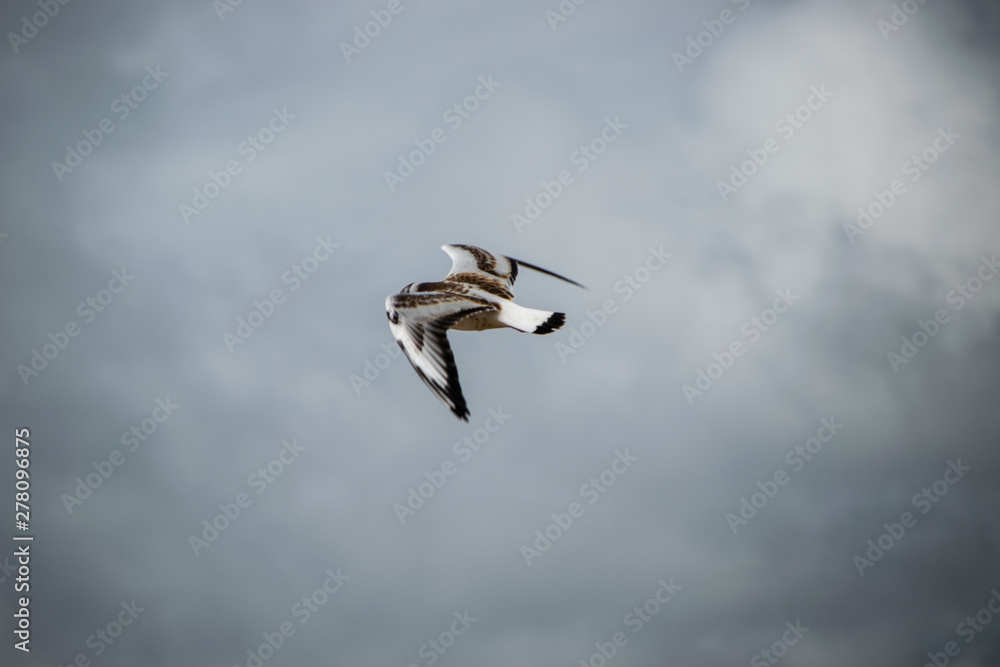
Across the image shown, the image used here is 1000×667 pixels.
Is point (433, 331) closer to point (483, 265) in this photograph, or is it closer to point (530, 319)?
point (530, 319)

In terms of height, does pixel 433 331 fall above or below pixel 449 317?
below

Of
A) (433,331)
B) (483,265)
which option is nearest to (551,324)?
(433,331)

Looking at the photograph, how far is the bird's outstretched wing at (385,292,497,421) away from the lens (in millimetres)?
13742

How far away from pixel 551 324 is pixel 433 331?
2970 millimetres

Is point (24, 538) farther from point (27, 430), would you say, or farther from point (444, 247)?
point (444, 247)


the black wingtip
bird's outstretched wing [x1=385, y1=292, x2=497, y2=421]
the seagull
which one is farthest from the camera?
the black wingtip

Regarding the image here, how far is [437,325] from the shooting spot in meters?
15.3

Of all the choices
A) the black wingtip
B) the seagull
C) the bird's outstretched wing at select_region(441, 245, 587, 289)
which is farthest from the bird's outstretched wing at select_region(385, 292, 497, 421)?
the bird's outstretched wing at select_region(441, 245, 587, 289)

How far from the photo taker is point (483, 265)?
846 inches

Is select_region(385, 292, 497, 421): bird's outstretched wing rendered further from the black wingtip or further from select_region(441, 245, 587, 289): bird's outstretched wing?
select_region(441, 245, 587, 289): bird's outstretched wing

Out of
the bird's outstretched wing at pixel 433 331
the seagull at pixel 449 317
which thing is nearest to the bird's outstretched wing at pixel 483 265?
the seagull at pixel 449 317

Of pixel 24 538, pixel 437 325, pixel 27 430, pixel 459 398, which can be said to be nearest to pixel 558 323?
pixel 437 325

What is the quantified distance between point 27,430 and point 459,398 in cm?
2633

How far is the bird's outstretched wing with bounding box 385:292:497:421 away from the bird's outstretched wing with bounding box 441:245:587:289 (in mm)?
3403
